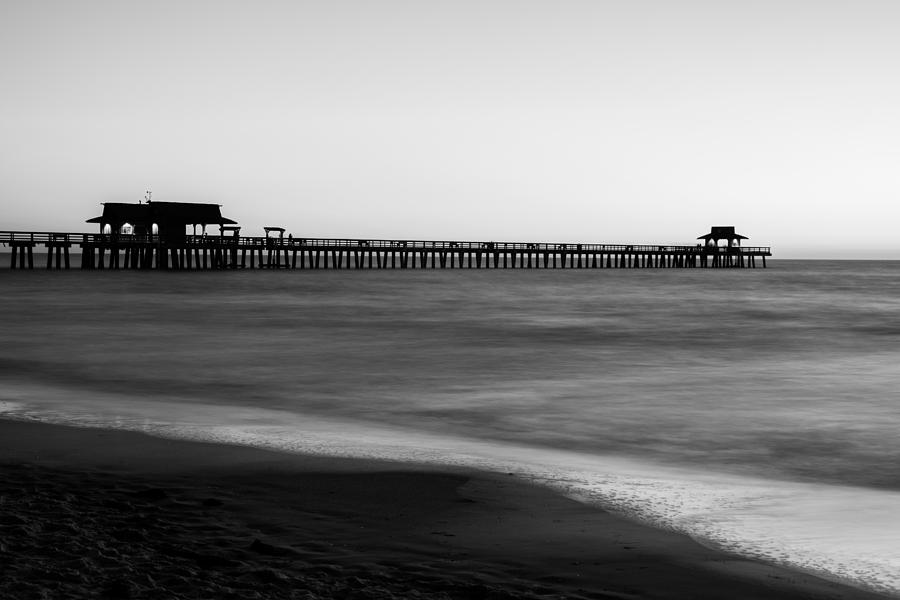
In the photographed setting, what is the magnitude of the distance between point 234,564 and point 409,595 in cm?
101

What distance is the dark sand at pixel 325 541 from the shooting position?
4758 mm

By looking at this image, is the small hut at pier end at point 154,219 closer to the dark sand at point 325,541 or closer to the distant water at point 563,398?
the distant water at point 563,398

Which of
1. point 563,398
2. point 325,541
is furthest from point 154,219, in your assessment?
point 325,541

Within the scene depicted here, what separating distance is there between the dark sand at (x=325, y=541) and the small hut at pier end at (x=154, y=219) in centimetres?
6692

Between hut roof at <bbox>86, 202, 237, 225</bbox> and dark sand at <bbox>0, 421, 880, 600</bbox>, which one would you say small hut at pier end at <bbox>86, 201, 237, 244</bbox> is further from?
dark sand at <bbox>0, 421, 880, 600</bbox>

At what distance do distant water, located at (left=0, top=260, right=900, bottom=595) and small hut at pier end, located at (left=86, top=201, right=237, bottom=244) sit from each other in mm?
38230

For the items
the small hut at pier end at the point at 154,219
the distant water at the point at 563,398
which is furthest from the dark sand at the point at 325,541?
the small hut at pier end at the point at 154,219

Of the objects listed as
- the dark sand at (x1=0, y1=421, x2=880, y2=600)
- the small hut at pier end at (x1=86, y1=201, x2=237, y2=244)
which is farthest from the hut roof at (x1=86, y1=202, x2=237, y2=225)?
the dark sand at (x1=0, y1=421, x2=880, y2=600)

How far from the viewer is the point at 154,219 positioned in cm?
7238

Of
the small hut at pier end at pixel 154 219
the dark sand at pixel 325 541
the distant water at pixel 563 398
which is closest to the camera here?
the dark sand at pixel 325 541

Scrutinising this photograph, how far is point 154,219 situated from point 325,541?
70.6 metres

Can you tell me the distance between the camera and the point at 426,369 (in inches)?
721

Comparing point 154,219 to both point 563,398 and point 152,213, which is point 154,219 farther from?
point 563,398

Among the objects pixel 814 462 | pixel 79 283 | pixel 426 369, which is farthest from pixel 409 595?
pixel 79 283
